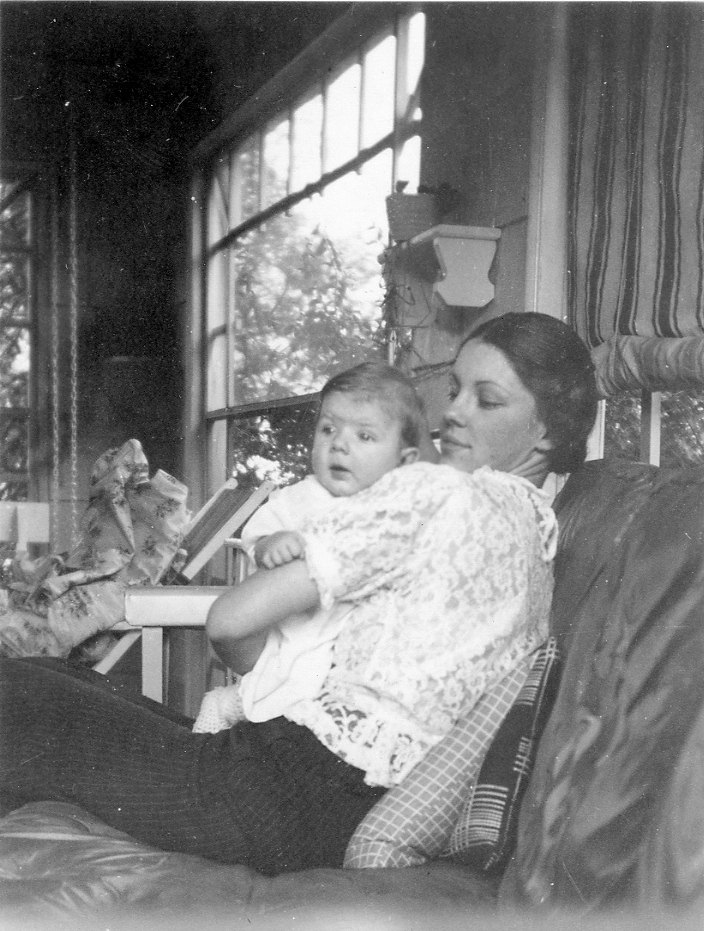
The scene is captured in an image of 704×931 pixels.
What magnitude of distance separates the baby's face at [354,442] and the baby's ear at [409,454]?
0.01 meters

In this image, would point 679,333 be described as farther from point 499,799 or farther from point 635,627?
point 499,799

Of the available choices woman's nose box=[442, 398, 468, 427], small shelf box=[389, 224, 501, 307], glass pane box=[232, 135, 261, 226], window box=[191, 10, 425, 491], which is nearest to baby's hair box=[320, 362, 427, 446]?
woman's nose box=[442, 398, 468, 427]

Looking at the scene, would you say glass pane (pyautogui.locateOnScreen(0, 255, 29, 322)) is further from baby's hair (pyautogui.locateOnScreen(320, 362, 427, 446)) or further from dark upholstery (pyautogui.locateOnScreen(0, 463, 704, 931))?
dark upholstery (pyautogui.locateOnScreen(0, 463, 704, 931))

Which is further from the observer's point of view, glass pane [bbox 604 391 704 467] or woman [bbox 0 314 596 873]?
glass pane [bbox 604 391 704 467]

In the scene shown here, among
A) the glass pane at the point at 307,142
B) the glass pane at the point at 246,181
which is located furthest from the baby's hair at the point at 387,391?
the glass pane at the point at 246,181

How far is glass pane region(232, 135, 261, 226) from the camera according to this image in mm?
3078

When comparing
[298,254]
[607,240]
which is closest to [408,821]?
[607,240]

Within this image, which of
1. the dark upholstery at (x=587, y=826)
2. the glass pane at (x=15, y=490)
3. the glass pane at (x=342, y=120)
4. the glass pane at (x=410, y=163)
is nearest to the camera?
the dark upholstery at (x=587, y=826)

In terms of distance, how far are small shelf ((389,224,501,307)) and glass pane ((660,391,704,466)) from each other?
73cm

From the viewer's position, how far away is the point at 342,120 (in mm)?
2652

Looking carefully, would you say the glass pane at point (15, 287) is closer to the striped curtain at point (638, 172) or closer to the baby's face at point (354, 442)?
the striped curtain at point (638, 172)

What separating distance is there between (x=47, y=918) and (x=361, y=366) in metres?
0.76

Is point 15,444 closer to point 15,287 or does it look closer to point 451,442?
point 15,287

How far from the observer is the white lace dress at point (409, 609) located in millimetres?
1046
